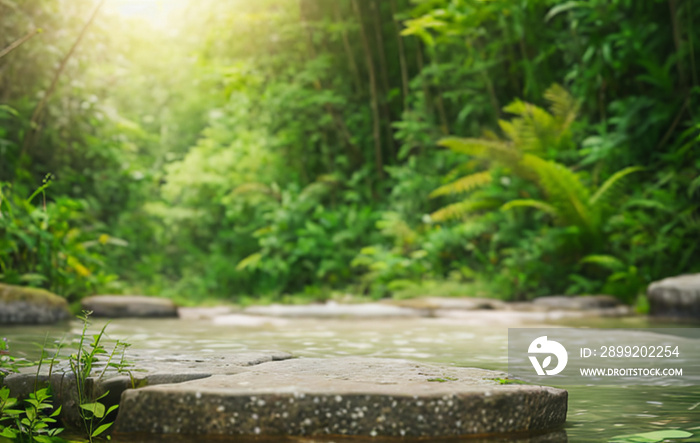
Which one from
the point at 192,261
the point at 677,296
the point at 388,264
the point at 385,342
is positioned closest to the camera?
the point at 385,342

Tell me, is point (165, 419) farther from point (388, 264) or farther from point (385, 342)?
point (388, 264)

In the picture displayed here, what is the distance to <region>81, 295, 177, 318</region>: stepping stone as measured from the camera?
8.79 m

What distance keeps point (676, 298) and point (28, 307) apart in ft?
21.5

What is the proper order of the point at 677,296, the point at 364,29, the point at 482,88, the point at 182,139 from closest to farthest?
the point at 677,296, the point at 482,88, the point at 364,29, the point at 182,139

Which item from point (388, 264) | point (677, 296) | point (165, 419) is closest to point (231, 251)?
point (388, 264)

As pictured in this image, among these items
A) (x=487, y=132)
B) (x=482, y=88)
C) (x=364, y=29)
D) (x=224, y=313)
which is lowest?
(x=224, y=313)

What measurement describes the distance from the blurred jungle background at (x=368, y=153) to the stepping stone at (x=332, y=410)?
5.67 metres

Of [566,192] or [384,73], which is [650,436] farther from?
[384,73]

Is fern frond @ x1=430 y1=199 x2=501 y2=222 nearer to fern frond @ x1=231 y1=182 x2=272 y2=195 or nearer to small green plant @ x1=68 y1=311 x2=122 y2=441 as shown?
fern frond @ x1=231 y1=182 x2=272 y2=195

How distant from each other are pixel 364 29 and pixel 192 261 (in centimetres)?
550

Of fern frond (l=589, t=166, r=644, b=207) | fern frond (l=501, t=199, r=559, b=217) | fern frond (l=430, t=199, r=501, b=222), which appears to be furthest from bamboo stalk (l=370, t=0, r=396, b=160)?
fern frond (l=589, t=166, r=644, b=207)

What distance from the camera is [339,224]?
13086 millimetres

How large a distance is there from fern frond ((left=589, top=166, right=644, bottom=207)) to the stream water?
241 centimetres

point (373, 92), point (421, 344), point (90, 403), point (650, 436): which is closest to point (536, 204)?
point (421, 344)
